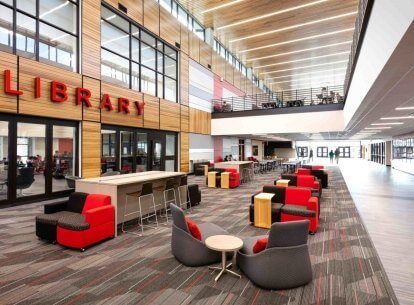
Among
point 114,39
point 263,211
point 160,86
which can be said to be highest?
point 114,39

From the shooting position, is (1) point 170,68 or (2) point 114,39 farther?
(1) point 170,68

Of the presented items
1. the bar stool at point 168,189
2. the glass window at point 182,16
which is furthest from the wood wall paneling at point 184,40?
the bar stool at point 168,189

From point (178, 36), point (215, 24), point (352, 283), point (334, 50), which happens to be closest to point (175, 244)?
point (352, 283)

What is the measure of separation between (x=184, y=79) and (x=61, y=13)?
20.0 ft

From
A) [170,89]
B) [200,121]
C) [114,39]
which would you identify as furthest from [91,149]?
[200,121]

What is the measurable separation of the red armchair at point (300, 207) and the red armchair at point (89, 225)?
10.2ft

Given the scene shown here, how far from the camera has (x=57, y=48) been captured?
8578 mm

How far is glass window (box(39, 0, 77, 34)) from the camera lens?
7.47m

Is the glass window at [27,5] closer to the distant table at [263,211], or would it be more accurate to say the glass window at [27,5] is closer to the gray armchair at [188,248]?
the gray armchair at [188,248]

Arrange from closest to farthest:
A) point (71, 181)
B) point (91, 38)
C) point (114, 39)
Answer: point (71, 181) < point (91, 38) < point (114, 39)

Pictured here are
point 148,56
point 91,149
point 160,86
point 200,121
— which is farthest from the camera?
point 200,121

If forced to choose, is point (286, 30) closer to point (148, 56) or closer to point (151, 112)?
point (148, 56)

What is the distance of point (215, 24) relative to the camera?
44.7ft

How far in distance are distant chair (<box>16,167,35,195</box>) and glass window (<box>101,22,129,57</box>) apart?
5431mm
